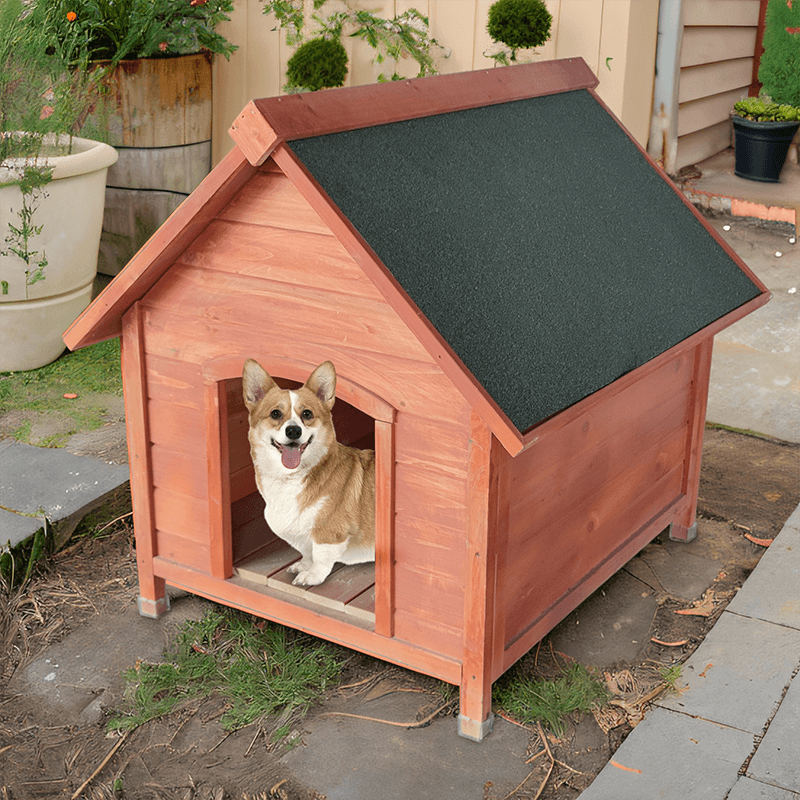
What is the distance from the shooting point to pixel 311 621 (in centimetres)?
334

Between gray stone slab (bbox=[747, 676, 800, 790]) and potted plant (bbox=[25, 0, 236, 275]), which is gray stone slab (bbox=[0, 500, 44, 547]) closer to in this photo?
gray stone slab (bbox=[747, 676, 800, 790])

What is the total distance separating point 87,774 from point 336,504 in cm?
109

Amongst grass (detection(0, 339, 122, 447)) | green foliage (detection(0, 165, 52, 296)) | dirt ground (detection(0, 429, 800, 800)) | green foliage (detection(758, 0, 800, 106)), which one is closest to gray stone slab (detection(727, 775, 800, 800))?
dirt ground (detection(0, 429, 800, 800))

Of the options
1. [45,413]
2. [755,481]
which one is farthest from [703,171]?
[45,413]

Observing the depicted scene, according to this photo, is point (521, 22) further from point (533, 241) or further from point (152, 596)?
point (152, 596)

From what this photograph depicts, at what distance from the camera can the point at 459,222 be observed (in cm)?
293

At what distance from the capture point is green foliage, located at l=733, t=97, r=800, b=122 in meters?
7.15

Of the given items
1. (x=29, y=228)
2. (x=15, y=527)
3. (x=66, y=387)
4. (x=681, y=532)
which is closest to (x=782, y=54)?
(x=681, y=532)

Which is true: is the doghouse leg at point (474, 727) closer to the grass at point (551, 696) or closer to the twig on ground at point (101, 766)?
the grass at point (551, 696)

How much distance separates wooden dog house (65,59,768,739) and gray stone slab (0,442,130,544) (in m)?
0.74

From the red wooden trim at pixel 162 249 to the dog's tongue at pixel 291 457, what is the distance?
26.8 inches

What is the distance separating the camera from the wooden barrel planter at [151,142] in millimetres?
6336

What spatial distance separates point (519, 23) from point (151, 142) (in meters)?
2.40

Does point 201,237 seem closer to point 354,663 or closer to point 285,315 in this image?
point 285,315
